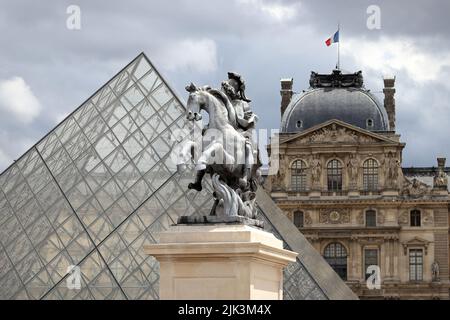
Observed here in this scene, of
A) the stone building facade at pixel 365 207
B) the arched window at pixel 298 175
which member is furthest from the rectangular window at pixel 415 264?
the arched window at pixel 298 175

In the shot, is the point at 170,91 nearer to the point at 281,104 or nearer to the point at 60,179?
the point at 60,179

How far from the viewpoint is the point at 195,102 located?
1190 centimetres

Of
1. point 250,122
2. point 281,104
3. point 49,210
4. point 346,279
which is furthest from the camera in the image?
point 281,104

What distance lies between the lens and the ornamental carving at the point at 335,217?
64938 millimetres

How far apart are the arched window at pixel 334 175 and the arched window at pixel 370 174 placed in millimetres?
1262

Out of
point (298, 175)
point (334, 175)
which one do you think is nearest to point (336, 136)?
point (334, 175)

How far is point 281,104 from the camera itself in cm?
7000

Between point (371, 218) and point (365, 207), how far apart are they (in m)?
0.63

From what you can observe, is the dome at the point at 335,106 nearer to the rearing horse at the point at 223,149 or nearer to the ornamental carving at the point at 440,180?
the ornamental carving at the point at 440,180

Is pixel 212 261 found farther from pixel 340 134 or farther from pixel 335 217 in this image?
pixel 340 134

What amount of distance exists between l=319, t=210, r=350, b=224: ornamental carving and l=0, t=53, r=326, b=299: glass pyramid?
37.3 meters
